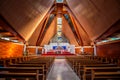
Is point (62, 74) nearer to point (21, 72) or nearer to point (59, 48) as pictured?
point (21, 72)

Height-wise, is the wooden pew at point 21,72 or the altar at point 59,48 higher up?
the altar at point 59,48

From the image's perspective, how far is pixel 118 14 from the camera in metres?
7.04

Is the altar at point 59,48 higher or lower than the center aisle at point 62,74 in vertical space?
higher

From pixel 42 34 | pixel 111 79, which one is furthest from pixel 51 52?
pixel 111 79

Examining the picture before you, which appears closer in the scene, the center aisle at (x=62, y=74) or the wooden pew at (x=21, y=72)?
the wooden pew at (x=21, y=72)

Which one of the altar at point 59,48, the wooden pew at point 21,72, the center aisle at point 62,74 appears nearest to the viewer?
the wooden pew at point 21,72

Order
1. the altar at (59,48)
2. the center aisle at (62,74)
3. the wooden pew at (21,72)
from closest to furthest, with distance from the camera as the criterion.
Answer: the wooden pew at (21,72) → the center aisle at (62,74) → the altar at (59,48)

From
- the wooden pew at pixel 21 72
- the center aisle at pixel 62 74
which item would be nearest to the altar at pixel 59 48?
the center aisle at pixel 62 74

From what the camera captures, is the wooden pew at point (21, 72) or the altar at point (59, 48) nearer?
the wooden pew at point (21, 72)

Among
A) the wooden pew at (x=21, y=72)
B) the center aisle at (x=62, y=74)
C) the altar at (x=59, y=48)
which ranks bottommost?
the center aisle at (x=62, y=74)

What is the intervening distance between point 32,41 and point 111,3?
18698 millimetres

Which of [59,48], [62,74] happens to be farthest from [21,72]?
[59,48]

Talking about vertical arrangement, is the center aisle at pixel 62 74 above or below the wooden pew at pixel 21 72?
below

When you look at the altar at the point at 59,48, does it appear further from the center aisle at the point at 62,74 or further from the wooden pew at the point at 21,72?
the wooden pew at the point at 21,72
